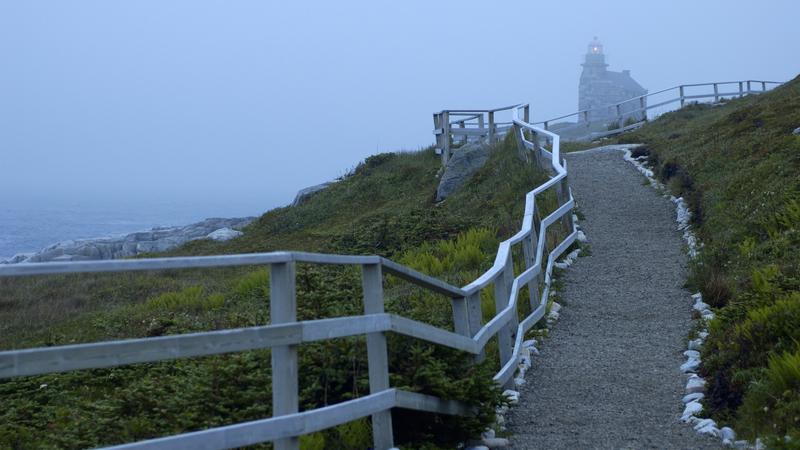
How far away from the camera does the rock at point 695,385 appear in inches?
327

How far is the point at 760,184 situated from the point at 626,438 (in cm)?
913

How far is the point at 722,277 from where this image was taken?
11.6 m

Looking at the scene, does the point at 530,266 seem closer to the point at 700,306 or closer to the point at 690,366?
the point at 700,306

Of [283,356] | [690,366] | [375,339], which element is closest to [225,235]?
[690,366]

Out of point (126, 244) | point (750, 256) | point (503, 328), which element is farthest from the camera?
point (126, 244)

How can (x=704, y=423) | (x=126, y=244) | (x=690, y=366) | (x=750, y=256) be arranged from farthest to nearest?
(x=126, y=244) → (x=750, y=256) → (x=690, y=366) → (x=704, y=423)

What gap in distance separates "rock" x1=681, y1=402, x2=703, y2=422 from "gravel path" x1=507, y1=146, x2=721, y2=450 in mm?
84

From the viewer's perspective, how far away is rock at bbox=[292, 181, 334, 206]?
114ft

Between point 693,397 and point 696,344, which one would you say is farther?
point 696,344

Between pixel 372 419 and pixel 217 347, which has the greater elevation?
pixel 217 347

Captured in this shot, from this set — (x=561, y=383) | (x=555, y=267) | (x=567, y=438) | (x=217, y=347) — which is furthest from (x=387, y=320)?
(x=555, y=267)

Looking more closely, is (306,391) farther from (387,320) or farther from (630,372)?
(630,372)

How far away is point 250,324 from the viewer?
33.2 feet

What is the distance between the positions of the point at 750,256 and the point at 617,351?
95.3 inches
